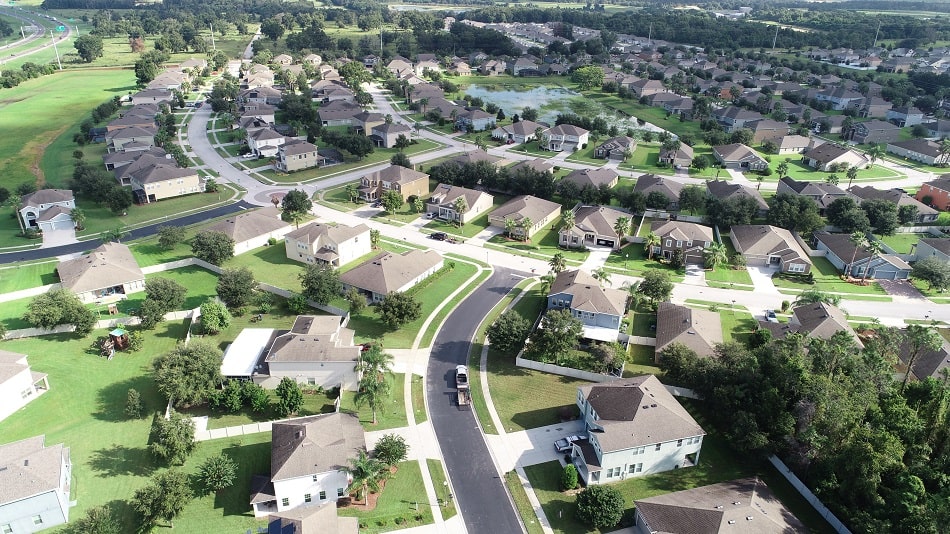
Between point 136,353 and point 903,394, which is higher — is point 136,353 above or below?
below

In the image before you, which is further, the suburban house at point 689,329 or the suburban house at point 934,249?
the suburban house at point 934,249

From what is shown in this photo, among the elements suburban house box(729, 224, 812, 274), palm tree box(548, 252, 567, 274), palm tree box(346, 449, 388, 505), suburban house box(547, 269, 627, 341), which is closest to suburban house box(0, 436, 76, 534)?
palm tree box(346, 449, 388, 505)

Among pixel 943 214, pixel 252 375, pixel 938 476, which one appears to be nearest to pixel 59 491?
pixel 252 375

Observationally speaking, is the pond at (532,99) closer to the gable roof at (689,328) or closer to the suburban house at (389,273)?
the suburban house at (389,273)

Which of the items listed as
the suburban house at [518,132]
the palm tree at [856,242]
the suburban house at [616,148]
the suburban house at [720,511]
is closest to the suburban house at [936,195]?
the palm tree at [856,242]

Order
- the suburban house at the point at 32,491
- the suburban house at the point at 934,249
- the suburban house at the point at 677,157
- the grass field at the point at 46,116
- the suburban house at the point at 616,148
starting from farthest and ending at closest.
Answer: the suburban house at the point at 616,148 → the suburban house at the point at 677,157 → the grass field at the point at 46,116 → the suburban house at the point at 934,249 → the suburban house at the point at 32,491

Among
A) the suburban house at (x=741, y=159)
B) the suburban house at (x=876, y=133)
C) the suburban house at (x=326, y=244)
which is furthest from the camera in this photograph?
the suburban house at (x=876, y=133)

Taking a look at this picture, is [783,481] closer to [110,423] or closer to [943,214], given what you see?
[110,423]

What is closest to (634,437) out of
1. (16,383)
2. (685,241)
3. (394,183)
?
(685,241)
